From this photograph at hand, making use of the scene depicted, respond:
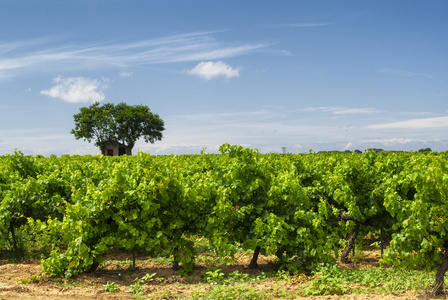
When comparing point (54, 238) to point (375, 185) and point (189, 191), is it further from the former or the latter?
point (375, 185)

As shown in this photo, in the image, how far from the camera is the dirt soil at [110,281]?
6.86 m

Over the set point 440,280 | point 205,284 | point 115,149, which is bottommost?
point 205,284

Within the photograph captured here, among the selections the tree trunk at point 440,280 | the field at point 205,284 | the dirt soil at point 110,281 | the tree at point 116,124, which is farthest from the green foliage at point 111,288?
the tree at point 116,124

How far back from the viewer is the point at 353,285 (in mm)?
7305

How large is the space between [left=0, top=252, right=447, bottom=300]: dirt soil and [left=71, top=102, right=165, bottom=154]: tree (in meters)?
54.3

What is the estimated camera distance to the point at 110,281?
803 cm

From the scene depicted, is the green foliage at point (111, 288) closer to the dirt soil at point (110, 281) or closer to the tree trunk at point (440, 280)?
the dirt soil at point (110, 281)

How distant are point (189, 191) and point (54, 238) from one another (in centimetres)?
297

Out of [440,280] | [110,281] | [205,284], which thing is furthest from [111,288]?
[440,280]

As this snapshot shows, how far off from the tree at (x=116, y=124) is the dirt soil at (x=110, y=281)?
178 ft

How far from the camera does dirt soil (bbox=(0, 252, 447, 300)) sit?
686cm

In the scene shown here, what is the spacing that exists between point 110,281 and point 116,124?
57.2m

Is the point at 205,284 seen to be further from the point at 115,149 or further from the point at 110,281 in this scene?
the point at 115,149

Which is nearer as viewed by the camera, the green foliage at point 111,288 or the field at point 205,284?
the field at point 205,284
